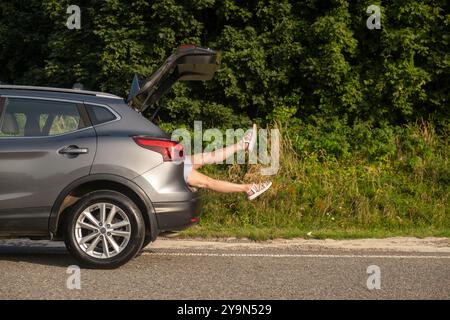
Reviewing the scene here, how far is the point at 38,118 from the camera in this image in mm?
8102

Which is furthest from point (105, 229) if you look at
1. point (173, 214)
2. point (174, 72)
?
point (174, 72)

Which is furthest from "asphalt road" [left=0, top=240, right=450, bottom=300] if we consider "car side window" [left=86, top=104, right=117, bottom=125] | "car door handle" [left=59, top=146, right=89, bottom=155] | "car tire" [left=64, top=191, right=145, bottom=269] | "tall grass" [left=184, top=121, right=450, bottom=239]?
"tall grass" [left=184, top=121, right=450, bottom=239]

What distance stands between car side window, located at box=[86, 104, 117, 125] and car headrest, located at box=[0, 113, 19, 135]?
0.74 meters

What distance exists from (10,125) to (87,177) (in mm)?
984

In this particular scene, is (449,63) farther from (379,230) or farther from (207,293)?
(207,293)

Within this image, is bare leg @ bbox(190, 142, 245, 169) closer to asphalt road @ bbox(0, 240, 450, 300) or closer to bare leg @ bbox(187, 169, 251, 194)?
bare leg @ bbox(187, 169, 251, 194)

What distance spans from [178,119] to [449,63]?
577cm

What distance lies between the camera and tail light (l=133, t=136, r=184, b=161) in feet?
26.2

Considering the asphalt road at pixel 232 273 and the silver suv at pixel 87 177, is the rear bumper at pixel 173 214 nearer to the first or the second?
the silver suv at pixel 87 177

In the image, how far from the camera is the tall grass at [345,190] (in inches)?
476

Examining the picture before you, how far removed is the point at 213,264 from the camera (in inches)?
333

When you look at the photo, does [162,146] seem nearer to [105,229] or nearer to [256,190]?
[105,229]

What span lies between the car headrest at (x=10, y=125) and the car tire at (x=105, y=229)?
981 mm
